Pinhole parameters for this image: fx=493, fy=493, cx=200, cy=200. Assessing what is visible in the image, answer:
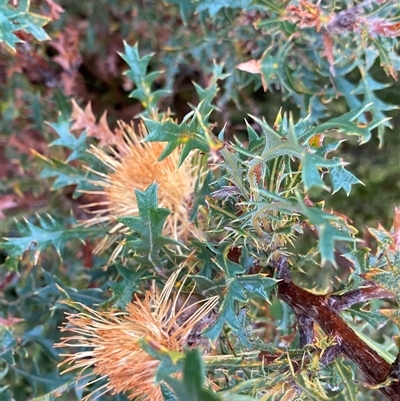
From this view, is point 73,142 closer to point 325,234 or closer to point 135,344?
point 135,344

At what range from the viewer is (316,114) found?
109 centimetres

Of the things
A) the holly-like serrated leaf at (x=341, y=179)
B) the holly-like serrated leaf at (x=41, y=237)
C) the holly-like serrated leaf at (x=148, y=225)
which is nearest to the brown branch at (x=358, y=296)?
the holly-like serrated leaf at (x=341, y=179)

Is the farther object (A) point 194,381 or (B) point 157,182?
(B) point 157,182

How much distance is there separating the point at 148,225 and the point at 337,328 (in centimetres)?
29

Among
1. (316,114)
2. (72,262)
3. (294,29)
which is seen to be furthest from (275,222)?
(72,262)

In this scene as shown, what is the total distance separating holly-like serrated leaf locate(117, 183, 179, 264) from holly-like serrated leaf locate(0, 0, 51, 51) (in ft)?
1.23

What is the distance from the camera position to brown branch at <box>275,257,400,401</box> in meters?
0.60

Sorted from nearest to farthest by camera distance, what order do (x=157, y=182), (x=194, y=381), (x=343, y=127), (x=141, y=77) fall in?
(x=194, y=381)
(x=343, y=127)
(x=157, y=182)
(x=141, y=77)

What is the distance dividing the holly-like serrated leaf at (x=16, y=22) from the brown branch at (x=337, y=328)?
1.88 feet

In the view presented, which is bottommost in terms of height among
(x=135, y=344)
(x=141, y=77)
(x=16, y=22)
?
(x=135, y=344)

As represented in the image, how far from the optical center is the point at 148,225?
2.25ft

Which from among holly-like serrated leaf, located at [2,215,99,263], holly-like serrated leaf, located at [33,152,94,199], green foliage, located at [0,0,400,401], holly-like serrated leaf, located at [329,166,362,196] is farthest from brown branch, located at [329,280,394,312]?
holly-like serrated leaf, located at [33,152,94,199]

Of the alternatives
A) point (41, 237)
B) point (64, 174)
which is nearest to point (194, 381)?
point (41, 237)

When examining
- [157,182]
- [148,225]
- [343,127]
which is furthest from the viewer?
[157,182]
